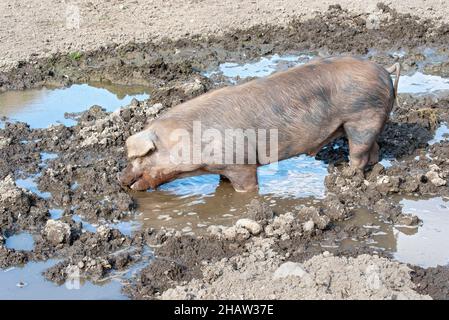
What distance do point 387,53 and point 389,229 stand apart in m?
4.89

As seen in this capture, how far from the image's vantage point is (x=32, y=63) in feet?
35.6

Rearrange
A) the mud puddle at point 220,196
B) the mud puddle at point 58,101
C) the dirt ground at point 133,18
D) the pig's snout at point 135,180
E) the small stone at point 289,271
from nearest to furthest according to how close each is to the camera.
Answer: the small stone at point 289,271 < the mud puddle at point 220,196 < the pig's snout at point 135,180 < the mud puddle at point 58,101 < the dirt ground at point 133,18

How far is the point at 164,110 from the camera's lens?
8.93 meters

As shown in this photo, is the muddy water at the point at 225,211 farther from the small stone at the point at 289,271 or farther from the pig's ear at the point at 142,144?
the small stone at the point at 289,271

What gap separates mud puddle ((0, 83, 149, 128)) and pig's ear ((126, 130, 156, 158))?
2.27 m

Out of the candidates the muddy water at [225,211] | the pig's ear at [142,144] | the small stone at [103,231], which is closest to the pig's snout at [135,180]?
the muddy water at [225,211]

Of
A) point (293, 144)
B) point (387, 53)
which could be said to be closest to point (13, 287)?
point (293, 144)

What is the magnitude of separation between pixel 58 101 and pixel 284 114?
13.0ft

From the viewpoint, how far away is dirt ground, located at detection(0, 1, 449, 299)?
5625 millimetres

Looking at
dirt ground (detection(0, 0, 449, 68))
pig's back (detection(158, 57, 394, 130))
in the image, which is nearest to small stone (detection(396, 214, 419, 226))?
pig's back (detection(158, 57, 394, 130))

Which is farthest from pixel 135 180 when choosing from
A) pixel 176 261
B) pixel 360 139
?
pixel 360 139

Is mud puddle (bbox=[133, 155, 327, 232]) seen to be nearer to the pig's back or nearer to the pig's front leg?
the pig's front leg

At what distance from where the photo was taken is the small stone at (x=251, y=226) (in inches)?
247

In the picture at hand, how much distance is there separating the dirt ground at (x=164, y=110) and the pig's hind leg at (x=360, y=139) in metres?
0.16
